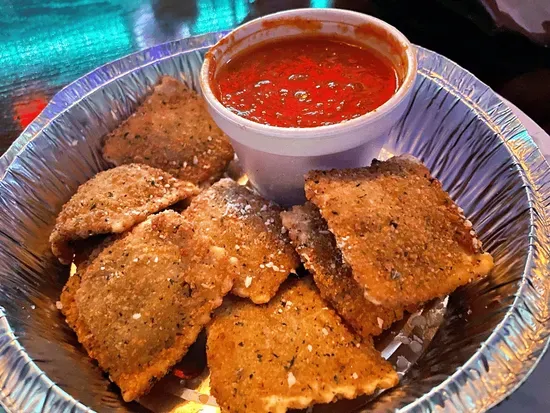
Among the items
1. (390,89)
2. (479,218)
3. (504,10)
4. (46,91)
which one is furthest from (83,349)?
(504,10)

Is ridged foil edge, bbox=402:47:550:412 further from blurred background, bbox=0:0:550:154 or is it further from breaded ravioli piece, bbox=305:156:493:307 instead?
blurred background, bbox=0:0:550:154

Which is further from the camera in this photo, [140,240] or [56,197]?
[56,197]

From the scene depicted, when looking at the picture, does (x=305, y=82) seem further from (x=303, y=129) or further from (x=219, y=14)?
(x=219, y=14)

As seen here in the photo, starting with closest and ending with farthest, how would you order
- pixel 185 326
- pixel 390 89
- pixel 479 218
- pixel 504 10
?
pixel 185 326
pixel 390 89
pixel 479 218
pixel 504 10

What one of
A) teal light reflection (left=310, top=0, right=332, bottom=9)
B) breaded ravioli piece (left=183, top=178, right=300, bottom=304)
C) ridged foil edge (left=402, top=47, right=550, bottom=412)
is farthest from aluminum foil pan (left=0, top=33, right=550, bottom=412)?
teal light reflection (left=310, top=0, right=332, bottom=9)

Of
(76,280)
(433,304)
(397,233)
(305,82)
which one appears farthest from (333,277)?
(76,280)

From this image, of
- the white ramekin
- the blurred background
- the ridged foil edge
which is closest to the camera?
the ridged foil edge

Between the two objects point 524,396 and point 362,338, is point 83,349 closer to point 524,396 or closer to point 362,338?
point 362,338
